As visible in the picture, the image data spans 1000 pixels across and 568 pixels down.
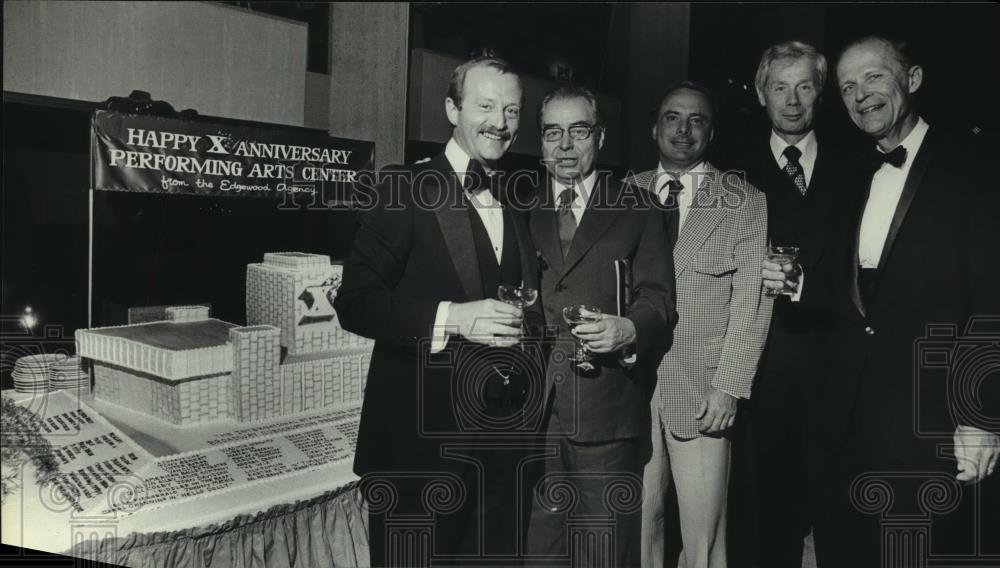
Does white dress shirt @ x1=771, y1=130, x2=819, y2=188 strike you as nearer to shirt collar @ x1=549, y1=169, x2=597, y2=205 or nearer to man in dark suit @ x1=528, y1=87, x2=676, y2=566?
man in dark suit @ x1=528, y1=87, x2=676, y2=566

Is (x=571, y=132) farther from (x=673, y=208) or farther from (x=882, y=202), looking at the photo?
(x=882, y=202)

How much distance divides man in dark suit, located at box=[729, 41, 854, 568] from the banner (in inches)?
61.0

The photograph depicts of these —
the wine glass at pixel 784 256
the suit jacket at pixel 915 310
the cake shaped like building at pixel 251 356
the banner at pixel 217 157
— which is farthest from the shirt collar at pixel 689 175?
the cake shaped like building at pixel 251 356

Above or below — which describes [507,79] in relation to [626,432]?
above

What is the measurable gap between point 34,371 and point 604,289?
7.84ft

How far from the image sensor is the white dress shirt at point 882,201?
2588 millimetres

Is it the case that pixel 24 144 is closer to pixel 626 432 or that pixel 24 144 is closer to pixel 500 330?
pixel 500 330

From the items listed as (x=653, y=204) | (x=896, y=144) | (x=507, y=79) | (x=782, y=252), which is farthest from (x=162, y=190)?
(x=896, y=144)

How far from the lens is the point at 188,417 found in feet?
9.59

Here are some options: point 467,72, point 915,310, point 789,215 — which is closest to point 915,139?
point 789,215

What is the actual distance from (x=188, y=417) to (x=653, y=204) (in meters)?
1.99

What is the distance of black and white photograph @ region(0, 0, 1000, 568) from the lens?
2.64 meters

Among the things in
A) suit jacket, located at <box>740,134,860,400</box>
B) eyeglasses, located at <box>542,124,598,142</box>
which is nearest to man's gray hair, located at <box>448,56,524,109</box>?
eyeglasses, located at <box>542,124,598,142</box>

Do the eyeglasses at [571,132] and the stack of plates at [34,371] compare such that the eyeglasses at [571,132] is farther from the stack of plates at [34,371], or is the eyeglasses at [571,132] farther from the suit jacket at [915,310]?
the stack of plates at [34,371]
